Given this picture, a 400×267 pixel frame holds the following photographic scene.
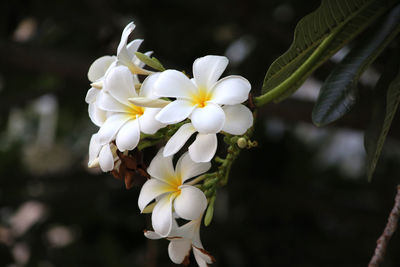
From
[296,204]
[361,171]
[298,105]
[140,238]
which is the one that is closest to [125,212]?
[140,238]

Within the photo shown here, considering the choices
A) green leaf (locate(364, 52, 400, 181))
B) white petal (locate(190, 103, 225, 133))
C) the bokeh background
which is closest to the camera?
white petal (locate(190, 103, 225, 133))

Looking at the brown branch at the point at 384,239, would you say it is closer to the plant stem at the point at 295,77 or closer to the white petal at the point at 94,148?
the plant stem at the point at 295,77

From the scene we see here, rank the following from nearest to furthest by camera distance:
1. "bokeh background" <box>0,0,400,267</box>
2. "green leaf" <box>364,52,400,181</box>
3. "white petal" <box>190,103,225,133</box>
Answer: "white petal" <box>190,103,225,133</box>
"green leaf" <box>364,52,400,181</box>
"bokeh background" <box>0,0,400,267</box>

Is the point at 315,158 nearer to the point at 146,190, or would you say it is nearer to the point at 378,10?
the point at 378,10

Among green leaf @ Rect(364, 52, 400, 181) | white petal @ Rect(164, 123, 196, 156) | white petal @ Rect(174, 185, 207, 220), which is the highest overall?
white petal @ Rect(164, 123, 196, 156)

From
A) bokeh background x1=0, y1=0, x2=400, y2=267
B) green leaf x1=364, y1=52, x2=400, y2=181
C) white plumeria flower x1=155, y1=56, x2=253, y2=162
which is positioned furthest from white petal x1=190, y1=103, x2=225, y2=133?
bokeh background x1=0, y1=0, x2=400, y2=267

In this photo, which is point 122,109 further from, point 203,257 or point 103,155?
point 203,257

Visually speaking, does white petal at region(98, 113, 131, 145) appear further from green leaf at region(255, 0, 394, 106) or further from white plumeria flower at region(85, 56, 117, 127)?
green leaf at region(255, 0, 394, 106)
